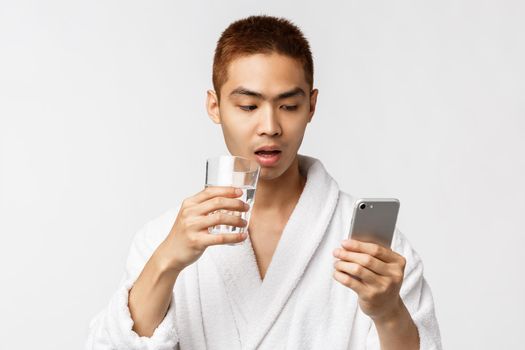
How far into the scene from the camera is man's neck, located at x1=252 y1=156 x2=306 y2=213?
295 centimetres

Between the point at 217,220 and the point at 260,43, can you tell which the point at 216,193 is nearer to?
the point at 217,220

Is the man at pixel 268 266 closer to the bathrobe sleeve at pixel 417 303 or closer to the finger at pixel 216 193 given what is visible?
the bathrobe sleeve at pixel 417 303

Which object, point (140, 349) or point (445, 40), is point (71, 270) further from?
point (445, 40)

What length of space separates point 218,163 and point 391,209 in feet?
1.55

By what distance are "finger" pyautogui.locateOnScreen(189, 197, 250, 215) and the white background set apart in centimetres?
177

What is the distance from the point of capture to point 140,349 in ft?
8.56

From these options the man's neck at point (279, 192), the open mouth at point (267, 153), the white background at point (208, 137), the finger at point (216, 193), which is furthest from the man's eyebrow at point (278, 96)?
the white background at point (208, 137)

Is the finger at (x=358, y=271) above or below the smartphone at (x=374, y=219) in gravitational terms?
below

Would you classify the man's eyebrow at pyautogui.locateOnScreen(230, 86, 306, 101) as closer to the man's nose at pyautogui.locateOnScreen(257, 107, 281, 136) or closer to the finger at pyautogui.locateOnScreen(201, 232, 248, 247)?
the man's nose at pyautogui.locateOnScreen(257, 107, 281, 136)

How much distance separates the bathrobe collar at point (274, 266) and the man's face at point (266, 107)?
0.20m

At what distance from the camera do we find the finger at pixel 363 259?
2332mm

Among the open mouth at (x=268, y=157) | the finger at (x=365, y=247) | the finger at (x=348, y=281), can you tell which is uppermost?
the open mouth at (x=268, y=157)

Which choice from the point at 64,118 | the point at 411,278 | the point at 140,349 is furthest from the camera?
the point at 64,118

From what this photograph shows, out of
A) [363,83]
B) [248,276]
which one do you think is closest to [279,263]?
[248,276]
